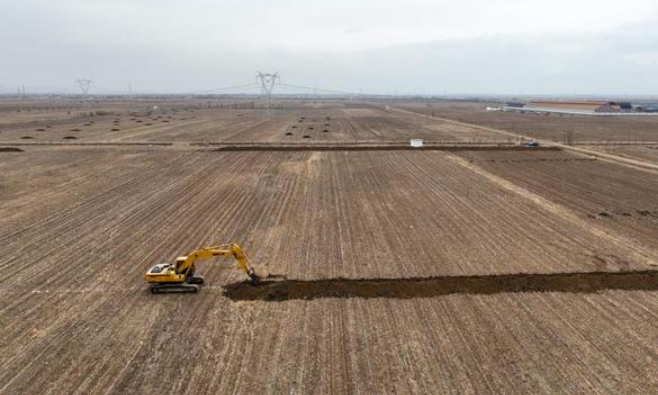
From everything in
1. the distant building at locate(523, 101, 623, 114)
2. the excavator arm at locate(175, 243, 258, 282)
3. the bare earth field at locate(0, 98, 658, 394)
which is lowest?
the bare earth field at locate(0, 98, 658, 394)

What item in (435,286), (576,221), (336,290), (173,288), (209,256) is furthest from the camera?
(576,221)

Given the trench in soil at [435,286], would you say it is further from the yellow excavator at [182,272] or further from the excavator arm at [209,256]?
the yellow excavator at [182,272]

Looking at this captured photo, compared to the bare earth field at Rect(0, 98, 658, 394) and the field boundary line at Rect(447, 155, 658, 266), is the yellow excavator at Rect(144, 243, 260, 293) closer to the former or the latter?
the bare earth field at Rect(0, 98, 658, 394)

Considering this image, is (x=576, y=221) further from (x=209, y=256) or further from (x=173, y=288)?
(x=173, y=288)

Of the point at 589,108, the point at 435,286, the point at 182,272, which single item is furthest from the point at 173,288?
the point at 589,108

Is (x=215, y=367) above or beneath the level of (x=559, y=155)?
beneath

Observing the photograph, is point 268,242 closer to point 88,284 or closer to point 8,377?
point 88,284

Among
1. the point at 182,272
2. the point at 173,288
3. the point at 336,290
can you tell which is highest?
the point at 182,272

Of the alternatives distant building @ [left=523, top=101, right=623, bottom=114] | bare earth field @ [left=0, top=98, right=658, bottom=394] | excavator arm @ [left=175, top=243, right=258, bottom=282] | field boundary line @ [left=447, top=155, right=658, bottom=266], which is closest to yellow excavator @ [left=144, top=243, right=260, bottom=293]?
excavator arm @ [left=175, top=243, right=258, bottom=282]

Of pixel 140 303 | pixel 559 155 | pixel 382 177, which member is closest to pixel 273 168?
pixel 382 177
